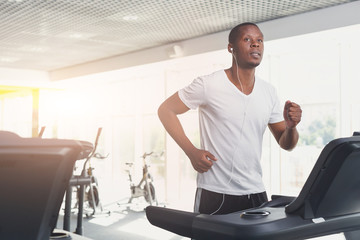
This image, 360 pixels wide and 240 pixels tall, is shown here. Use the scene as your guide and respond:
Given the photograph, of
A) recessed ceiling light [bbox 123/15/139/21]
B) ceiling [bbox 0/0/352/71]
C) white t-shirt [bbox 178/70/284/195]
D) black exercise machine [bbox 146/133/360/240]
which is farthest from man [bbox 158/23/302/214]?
recessed ceiling light [bbox 123/15/139/21]

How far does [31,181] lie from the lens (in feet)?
3.32

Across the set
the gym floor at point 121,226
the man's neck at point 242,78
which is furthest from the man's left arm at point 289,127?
the gym floor at point 121,226

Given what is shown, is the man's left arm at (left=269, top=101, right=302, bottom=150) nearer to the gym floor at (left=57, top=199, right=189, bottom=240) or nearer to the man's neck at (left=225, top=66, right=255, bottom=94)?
the man's neck at (left=225, top=66, right=255, bottom=94)

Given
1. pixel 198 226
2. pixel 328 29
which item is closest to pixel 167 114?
pixel 198 226

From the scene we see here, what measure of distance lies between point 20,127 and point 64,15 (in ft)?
30.4

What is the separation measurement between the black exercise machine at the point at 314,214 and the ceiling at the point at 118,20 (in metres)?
3.61

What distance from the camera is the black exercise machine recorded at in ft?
3.21

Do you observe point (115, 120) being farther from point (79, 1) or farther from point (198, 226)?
point (198, 226)

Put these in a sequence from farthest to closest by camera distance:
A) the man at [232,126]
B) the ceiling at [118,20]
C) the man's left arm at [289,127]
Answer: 1. the ceiling at [118,20]
2. the man at [232,126]
3. the man's left arm at [289,127]

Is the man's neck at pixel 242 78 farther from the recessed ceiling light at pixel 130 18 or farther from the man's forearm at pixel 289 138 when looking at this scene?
the recessed ceiling light at pixel 130 18

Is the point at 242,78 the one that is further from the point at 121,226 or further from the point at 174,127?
the point at 121,226

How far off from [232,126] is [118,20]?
3.97m

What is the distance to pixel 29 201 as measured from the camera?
1.03 m

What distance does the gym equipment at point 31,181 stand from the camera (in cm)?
96
